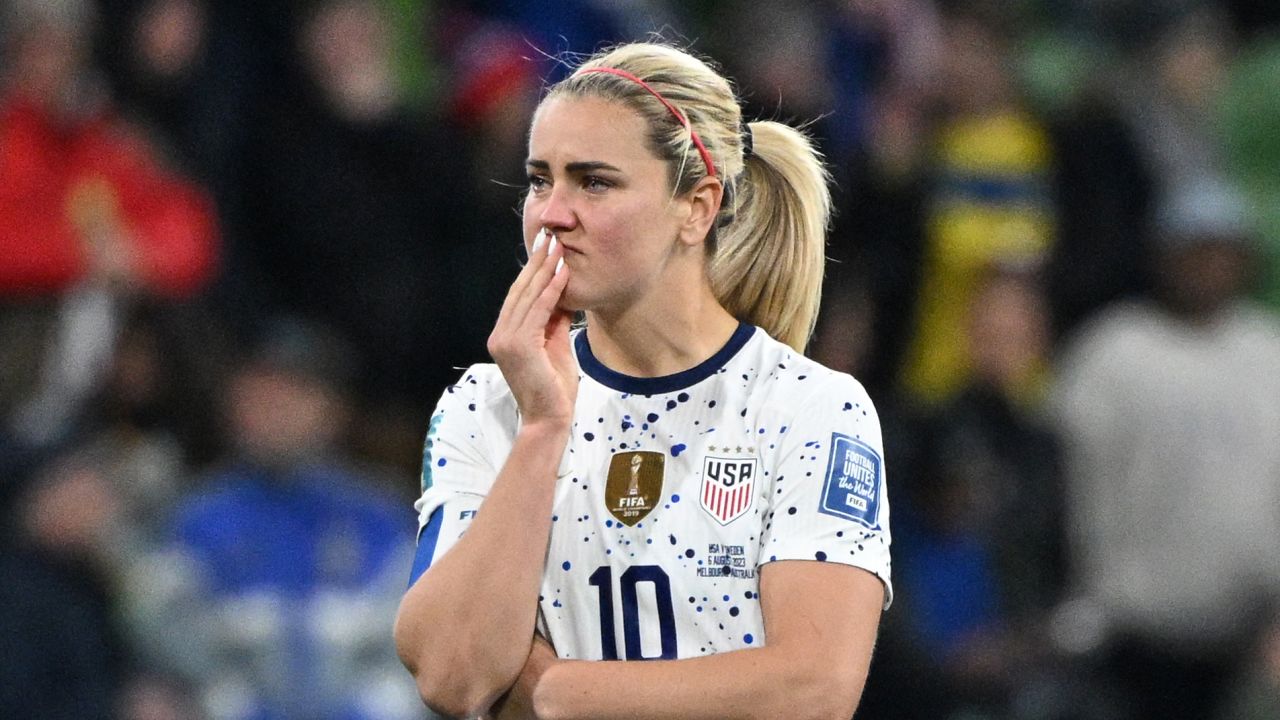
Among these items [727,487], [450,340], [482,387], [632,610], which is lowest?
[632,610]

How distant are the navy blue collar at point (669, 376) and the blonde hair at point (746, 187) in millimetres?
119

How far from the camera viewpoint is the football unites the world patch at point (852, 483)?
3.48 m

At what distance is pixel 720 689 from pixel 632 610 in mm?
274

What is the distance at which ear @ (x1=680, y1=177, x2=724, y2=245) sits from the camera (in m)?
3.68

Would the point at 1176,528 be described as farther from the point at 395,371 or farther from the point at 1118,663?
the point at 395,371

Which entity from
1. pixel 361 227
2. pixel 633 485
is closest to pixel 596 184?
pixel 633 485

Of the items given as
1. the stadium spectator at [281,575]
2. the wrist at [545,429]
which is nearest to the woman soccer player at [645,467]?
the wrist at [545,429]

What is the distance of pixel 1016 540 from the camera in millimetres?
7969

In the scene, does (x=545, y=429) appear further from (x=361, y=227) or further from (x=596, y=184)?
(x=361, y=227)

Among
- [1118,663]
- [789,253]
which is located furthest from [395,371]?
[789,253]

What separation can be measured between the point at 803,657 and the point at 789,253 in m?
0.83

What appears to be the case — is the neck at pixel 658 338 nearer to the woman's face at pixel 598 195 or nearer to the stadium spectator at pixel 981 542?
the woman's face at pixel 598 195

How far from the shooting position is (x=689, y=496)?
3.54 metres

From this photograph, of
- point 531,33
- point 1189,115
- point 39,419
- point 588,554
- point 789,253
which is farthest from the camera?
point 1189,115
